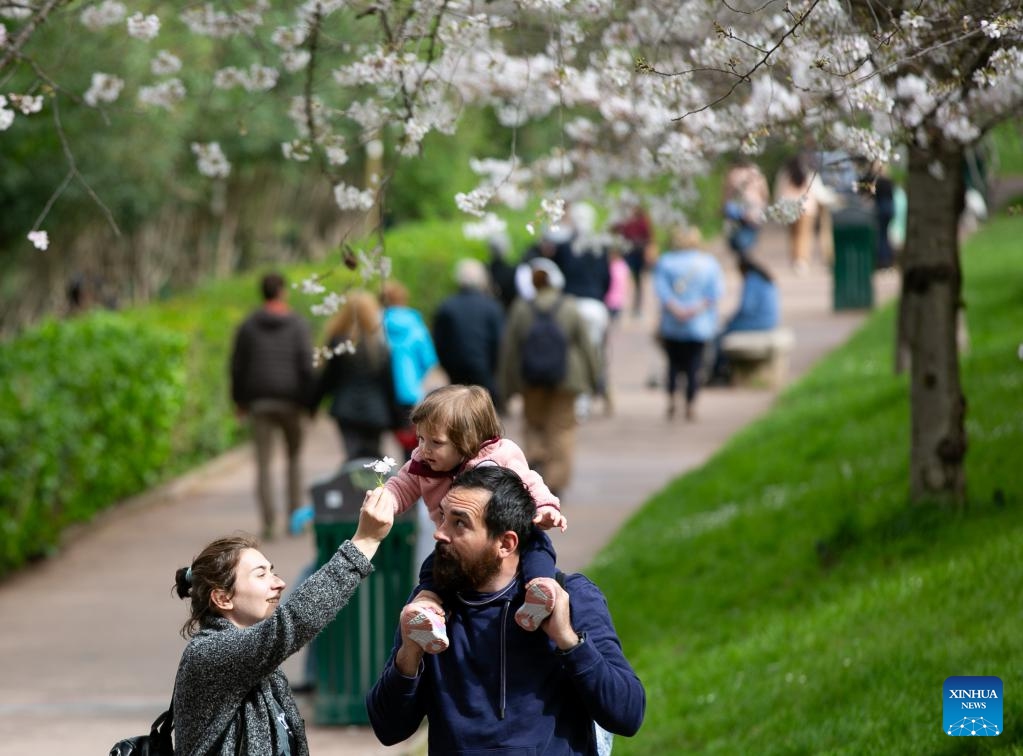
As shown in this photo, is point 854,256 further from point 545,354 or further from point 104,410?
point 104,410

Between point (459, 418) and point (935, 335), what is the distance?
183 inches

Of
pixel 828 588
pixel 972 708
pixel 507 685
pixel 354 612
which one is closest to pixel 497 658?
pixel 507 685

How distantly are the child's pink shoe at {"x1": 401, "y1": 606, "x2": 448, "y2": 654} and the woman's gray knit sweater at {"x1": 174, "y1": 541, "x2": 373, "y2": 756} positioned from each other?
211 mm

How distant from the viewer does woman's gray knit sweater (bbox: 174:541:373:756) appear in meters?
3.54

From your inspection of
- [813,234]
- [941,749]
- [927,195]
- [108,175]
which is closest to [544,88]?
[927,195]

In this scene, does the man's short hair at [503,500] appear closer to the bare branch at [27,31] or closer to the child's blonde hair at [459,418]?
the child's blonde hair at [459,418]

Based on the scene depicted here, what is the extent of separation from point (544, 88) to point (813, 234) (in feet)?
→ 83.1

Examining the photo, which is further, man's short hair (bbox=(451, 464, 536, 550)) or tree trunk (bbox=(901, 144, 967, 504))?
tree trunk (bbox=(901, 144, 967, 504))

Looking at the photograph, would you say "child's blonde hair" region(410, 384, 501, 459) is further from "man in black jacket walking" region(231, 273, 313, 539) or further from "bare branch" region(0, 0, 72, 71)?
"man in black jacket walking" region(231, 273, 313, 539)

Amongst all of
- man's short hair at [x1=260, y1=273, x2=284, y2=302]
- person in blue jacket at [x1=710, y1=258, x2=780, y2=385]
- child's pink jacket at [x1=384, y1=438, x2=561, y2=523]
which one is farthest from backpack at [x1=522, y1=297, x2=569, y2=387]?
child's pink jacket at [x1=384, y1=438, x2=561, y2=523]

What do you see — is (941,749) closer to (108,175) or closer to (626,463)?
(626,463)

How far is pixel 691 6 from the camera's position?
6.06 meters

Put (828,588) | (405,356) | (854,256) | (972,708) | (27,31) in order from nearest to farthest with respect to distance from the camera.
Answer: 1. (972,708)
2. (27,31)
3. (828,588)
4. (405,356)
5. (854,256)

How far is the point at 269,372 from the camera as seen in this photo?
11.6 meters
